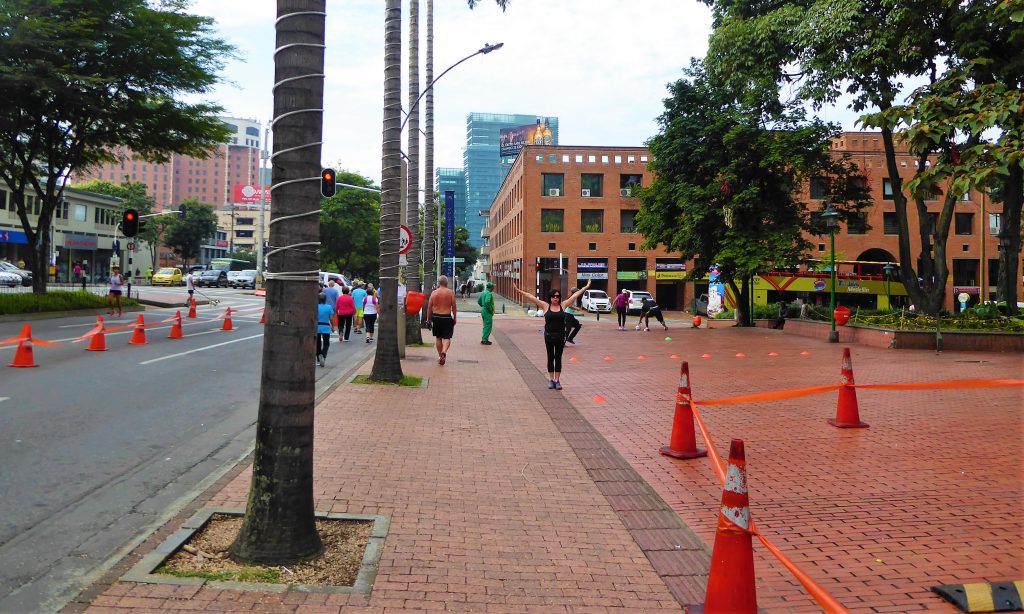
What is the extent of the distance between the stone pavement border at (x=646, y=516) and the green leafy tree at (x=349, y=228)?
62.7m

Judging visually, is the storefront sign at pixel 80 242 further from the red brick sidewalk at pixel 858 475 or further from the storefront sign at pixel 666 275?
the red brick sidewalk at pixel 858 475

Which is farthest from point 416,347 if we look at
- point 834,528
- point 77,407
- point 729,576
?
point 729,576

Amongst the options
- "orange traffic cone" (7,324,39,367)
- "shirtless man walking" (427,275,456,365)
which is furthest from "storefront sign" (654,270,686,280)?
"orange traffic cone" (7,324,39,367)

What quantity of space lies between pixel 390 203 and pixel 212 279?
5018 cm

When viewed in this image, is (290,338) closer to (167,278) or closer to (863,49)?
(863,49)

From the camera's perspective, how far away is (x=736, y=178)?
93.0 feet

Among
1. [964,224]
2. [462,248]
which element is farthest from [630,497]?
[462,248]

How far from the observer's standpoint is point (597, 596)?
3.91 m

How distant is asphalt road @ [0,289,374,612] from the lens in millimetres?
4332

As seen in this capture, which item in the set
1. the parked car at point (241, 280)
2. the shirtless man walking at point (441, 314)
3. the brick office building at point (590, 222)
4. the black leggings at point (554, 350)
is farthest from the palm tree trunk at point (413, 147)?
the parked car at point (241, 280)

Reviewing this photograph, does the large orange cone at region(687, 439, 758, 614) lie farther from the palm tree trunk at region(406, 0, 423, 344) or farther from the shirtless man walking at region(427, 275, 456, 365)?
the palm tree trunk at region(406, 0, 423, 344)

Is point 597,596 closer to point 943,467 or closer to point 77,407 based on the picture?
point 943,467

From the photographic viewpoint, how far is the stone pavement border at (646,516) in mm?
4211

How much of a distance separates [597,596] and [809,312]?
88.9 ft
